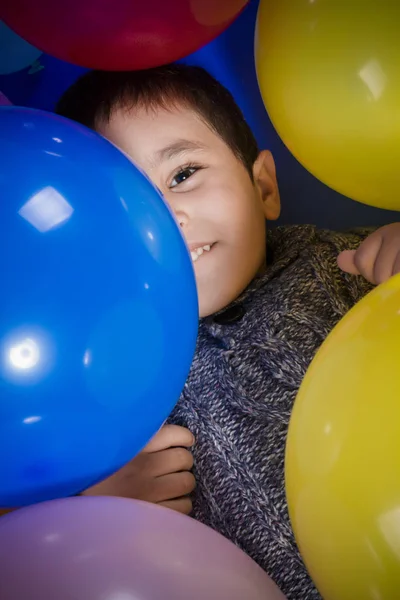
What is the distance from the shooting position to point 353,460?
0.54m

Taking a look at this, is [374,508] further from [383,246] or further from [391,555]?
[383,246]

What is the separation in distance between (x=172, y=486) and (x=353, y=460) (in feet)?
1.71

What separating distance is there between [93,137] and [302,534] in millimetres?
407

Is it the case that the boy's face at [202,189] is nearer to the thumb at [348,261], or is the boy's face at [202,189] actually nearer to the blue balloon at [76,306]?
the thumb at [348,261]

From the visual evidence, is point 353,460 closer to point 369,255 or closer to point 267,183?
point 369,255

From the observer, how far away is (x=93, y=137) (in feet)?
2.17

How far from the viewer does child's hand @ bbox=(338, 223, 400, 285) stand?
0.80m

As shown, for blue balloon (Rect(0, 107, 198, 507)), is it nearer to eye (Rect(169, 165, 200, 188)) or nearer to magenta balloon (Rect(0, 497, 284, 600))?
magenta balloon (Rect(0, 497, 284, 600))

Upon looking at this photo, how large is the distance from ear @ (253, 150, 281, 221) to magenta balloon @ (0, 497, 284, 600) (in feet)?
2.07

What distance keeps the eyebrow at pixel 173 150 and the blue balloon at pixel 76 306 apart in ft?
1.24

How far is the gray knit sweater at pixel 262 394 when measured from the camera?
3.14 ft

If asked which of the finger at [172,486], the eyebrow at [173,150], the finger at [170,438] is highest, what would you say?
the eyebrow at [173,150]

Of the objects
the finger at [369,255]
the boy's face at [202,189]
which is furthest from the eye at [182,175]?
the finger at [369,255]

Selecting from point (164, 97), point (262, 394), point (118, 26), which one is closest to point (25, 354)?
point (118, 26)
